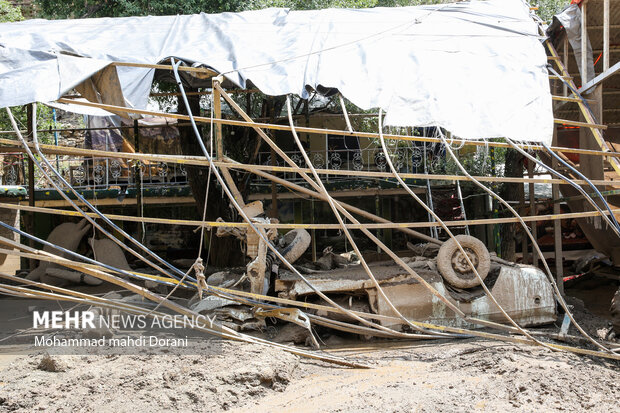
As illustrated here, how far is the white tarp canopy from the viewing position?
6.45 meters

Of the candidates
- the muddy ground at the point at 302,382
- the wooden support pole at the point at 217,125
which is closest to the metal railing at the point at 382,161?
the wooden support pole at the point at 217,125

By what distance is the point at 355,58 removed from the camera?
718 cm

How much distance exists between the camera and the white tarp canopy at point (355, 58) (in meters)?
6.45

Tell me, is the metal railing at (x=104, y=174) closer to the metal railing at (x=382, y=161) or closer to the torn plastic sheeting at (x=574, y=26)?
the metal railing at (x=382, y=161)

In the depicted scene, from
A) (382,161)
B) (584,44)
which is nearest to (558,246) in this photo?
(584,44)

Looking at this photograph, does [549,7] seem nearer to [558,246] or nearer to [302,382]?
[558,246]

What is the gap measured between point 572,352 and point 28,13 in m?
20.9

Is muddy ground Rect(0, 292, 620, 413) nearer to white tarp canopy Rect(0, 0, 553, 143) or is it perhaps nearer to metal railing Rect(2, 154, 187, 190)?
white tarp canopy Rect(0, 0, 553, 143)

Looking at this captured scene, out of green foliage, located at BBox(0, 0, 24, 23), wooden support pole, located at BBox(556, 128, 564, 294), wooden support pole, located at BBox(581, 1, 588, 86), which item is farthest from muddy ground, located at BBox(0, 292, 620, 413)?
green foliage, located at BBox(0, 0, 24, 23)

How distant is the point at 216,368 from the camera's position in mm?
5258

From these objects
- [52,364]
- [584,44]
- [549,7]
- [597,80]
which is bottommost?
[52,364]

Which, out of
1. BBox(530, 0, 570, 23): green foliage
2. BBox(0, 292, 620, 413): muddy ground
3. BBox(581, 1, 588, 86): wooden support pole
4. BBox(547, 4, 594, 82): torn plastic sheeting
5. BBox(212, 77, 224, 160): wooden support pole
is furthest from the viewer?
BBox(530, 0, 570, 23): green foliage

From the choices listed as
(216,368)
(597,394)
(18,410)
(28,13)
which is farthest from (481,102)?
(28,13)

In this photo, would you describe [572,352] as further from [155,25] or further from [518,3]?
[155,25]
